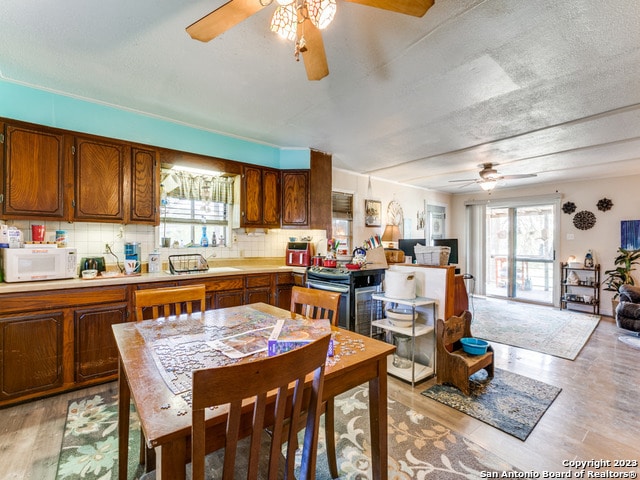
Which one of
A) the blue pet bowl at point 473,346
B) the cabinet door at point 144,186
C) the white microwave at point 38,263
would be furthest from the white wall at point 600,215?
the white microwave at point 38,263

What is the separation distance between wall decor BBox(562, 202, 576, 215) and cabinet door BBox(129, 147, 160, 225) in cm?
727

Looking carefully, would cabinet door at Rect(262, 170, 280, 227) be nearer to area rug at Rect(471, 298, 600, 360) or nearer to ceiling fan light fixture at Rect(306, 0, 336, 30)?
ceiling fan light fixture at Rect(306, 0, 336, 30)

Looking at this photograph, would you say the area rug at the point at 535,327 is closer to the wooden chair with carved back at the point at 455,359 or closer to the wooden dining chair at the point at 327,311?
the wooden chair with carved back at the point at 455,359

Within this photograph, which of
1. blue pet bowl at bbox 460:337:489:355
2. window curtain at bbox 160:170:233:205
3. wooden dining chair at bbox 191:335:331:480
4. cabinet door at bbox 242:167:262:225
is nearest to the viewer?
wooden dining chair at bbox 191:335:331:480

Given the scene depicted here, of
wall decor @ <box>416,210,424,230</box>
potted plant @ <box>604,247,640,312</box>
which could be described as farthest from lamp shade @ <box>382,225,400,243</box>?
potted plant @ <box>604,247,640,312</box>

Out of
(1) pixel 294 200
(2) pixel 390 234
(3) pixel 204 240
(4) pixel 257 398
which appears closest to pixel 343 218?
(2) pixel 390 234

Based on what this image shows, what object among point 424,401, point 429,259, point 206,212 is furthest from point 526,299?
point 206,212

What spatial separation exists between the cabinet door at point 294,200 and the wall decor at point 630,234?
5.72 meters

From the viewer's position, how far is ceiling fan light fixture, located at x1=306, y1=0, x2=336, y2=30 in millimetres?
1208

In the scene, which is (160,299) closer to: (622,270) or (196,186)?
(196,186)

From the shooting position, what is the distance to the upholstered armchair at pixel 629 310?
12.7ft

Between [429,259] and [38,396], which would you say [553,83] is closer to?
[429,259]

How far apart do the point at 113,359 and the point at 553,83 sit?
4.44 m

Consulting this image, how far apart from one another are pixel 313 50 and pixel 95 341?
2890 mm
